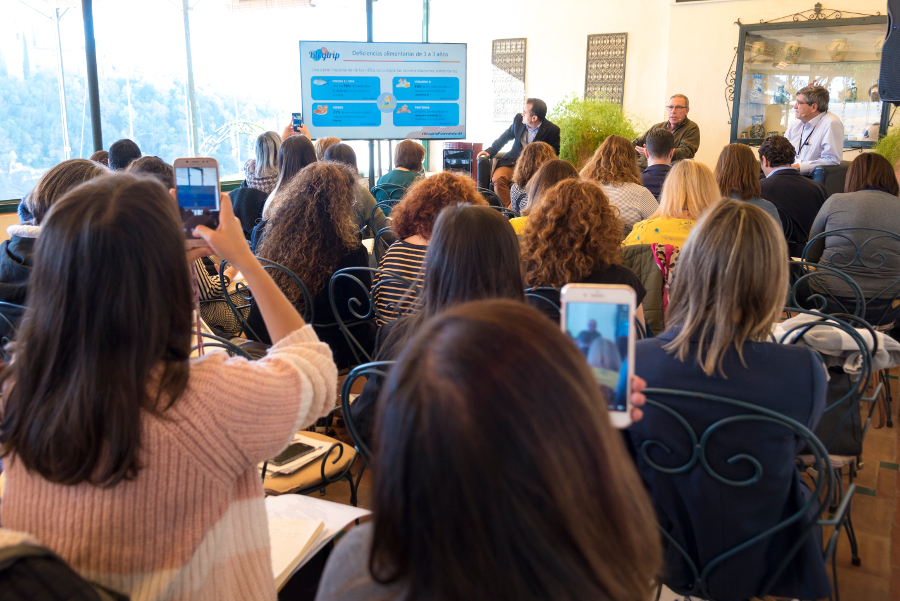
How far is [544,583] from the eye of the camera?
20.6 inches

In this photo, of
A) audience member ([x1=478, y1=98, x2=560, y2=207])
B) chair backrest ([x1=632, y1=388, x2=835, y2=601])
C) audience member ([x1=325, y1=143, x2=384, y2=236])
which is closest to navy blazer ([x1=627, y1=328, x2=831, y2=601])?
chair backrest ([x1=632, y1=388, x2=835, y2=601])

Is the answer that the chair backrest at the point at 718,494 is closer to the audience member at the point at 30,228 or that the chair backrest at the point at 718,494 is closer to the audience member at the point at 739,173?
the audience member at the point at 30,228

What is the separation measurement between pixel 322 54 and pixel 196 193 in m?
5.23

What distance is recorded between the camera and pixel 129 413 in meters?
0.83

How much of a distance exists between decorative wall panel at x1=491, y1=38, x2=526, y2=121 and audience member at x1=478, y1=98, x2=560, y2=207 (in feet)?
8.59

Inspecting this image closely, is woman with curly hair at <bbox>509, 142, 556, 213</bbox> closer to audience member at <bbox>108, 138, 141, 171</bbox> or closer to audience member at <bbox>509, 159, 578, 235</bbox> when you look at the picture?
audience member at <bbox>509, 159, 578, 235</bbox>

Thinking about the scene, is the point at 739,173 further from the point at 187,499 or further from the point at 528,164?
the point at 187,499

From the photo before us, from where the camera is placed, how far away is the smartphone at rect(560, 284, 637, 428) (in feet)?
3.03

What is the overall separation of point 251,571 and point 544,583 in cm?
61

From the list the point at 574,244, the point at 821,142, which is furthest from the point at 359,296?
the point at 821,142

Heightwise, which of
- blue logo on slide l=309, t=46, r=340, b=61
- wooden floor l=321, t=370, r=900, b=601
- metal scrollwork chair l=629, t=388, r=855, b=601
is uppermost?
blue logo on slide l=309, t=46, r=340, b=61

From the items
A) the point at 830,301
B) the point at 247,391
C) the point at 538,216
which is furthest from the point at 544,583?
the point at 830,301

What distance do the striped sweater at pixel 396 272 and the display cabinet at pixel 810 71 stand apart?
6.27 m

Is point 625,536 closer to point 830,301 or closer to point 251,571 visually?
point 251,571
